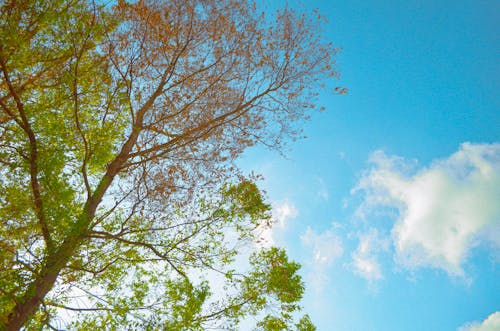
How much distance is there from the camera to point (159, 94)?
28.6ft

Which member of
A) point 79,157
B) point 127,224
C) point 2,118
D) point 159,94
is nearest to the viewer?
point 2,118

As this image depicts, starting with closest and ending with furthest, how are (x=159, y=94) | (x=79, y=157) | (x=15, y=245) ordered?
(x=15, y=245) → (x=79, y=157) → (x=159, y=94)

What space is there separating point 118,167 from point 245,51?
416 cm

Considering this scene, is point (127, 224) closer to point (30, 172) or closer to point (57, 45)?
point (30, 172)

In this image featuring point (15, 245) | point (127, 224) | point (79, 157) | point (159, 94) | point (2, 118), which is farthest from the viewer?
point (159, 94)

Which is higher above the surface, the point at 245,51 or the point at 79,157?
the point at 245,51

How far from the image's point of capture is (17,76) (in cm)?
625

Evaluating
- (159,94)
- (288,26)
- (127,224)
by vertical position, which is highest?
(288,26)

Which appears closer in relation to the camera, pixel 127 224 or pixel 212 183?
pixel 127 224

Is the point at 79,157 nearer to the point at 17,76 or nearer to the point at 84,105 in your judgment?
the point at 84,105

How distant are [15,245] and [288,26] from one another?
7.54 metres

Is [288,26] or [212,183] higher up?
[288,26]

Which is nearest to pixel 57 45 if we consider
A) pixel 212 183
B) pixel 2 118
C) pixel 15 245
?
pixel 2 118

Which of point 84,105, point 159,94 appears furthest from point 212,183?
point 84,105
